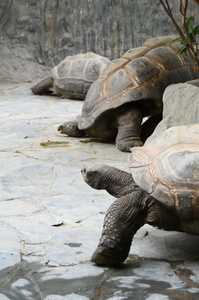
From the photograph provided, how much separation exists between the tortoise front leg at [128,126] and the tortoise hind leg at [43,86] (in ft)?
16.7

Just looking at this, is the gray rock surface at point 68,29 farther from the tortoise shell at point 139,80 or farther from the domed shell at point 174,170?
the domed shell at point 174,170

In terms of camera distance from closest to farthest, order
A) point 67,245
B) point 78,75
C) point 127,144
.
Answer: point 67,245 → point 127,144 → point 78,75

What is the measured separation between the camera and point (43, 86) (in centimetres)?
1070

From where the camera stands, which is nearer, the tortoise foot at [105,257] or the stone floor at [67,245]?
the stone floor at [67,245]

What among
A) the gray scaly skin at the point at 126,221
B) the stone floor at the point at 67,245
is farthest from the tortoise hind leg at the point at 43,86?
the gray scaly skin at the point at 126,221

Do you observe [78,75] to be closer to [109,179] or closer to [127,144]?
[127,144]

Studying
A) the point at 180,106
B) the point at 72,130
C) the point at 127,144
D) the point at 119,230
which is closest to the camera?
the point at 119,230

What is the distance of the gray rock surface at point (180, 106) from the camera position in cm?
436

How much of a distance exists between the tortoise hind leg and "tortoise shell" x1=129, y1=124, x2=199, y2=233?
26.5 ft

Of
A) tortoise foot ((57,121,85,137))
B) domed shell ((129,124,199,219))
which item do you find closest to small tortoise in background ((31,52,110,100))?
tortoise foot ((57,121,85,137))

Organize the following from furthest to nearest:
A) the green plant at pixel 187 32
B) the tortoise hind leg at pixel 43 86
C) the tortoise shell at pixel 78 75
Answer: the tortoise hind leg at pixel 43 86 → the tortoise shell at pixel 78 75 → the green plant at pixel 187 32

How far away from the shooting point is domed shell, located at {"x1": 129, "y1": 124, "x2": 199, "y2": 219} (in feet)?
8.31

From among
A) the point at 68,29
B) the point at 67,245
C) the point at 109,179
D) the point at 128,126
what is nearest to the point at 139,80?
the point at 128,126

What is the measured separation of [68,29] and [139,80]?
7.70m
